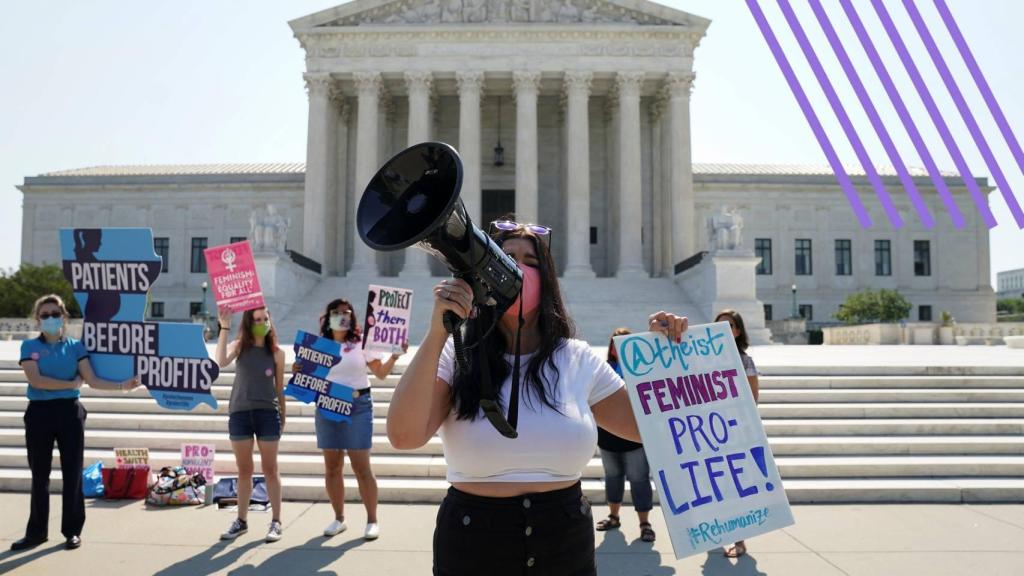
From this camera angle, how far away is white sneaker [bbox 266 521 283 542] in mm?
6746

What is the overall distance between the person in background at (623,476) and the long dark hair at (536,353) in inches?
158

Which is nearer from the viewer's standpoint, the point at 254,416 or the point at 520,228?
the point at 520,228

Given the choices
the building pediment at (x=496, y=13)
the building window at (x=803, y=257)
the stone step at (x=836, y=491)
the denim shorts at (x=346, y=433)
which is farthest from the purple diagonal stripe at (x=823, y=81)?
the building window at (x=803, y=257)

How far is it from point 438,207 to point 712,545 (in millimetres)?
2120

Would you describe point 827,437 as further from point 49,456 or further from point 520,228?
point 49,456

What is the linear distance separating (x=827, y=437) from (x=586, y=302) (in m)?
20.9

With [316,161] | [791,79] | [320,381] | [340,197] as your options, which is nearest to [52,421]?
[320,381]

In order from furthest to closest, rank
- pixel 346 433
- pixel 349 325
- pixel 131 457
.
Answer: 1. pixel 131 457
2. pixel 349 325
3. pixel 346 433

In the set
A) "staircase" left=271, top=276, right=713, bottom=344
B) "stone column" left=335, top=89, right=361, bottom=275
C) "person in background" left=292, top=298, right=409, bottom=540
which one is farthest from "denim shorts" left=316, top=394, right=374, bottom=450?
"stone column" left=335, top=89, right=361, bottom=275

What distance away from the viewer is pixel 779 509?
347 cm

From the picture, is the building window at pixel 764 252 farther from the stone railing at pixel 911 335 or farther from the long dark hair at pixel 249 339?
the long dark hair at pixel 249 339

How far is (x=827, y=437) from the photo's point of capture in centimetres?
1049

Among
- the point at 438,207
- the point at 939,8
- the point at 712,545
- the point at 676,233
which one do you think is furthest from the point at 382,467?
the point at 676,233

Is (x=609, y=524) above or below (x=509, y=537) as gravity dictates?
below
